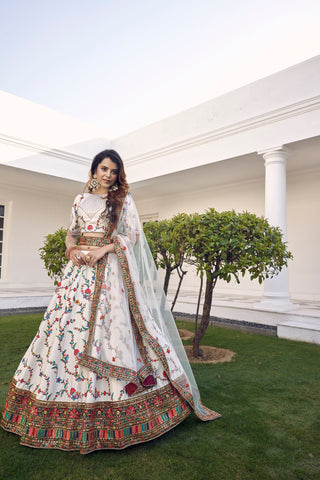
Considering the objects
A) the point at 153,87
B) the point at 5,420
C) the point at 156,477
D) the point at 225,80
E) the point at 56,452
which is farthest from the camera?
the point at 153,87

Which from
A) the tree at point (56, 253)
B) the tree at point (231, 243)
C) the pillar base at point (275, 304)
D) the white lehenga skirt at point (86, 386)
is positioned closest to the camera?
the white lehenga skirt at point (86, 386)

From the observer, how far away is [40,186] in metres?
8.62

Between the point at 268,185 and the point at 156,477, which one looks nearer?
the point at 156,477

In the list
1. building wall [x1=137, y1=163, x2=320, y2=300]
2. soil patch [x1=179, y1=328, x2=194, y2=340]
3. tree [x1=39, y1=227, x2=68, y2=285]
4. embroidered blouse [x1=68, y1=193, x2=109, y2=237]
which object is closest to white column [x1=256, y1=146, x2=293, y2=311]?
soil patch [x1=179, y1=328, x2=194, y2=340]

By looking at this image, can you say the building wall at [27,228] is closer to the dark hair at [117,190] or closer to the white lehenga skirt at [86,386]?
the dark hair at [117,190]

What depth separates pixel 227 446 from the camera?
1.64 metres

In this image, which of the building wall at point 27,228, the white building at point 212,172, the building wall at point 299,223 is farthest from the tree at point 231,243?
the building wall at point 27,228

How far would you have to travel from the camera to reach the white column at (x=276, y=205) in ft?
15.8

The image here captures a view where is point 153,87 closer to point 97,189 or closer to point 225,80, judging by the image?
point 225,80

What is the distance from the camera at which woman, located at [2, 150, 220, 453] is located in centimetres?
154

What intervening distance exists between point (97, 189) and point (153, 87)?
6.12 m

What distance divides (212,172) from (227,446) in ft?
18.0

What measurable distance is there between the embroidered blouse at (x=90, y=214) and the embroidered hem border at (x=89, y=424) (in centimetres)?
92

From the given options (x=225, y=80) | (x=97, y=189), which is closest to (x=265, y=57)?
(x=225, y=80)
